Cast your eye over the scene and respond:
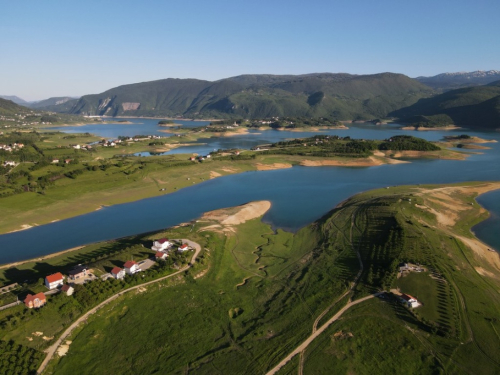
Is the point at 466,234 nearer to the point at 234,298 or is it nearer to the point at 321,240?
the point at 321,240

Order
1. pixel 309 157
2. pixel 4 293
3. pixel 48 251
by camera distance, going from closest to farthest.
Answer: pixel 4 293
pixel 48 251
pixel 309 157

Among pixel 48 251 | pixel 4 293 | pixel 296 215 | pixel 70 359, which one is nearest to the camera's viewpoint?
pixel 70 359

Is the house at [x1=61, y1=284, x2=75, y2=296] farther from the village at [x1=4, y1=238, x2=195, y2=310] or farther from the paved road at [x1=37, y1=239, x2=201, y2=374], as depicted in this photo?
the paved road at [x1=37, y1=239, x2=201, y2=374]

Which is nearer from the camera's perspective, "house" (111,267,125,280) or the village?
the village

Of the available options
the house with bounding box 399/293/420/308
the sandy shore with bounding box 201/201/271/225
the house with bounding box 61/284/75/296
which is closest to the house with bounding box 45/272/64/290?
the house with bounding box 61/284/75/296

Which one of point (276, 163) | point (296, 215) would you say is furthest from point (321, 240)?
point (276, 163)

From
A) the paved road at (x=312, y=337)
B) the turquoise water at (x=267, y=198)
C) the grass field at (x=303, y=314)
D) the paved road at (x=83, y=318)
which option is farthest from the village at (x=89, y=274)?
the paved road at (x=312, y=337)

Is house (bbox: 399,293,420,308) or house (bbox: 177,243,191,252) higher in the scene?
house (bbox: 177,243,191,252)
